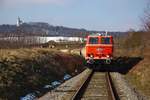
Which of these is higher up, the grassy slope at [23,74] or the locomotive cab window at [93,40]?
the locomotive cab window at [93,40]

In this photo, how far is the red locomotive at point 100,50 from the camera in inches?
1359

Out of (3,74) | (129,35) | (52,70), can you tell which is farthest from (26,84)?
(129,35)

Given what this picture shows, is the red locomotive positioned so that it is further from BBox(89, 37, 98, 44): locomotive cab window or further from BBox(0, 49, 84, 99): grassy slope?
BBox(0, 49, 84, 99): grassy slope

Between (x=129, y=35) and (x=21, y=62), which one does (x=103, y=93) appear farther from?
(x=129, y=35)

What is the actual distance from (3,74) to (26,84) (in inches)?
64.4

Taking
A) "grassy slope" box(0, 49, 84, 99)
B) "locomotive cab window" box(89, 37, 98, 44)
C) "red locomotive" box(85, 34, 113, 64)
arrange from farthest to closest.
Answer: "locomotive cab window" box(89, 37, 98, 44) → "red locomotive" box(85, 34, 113, 64) → "grassy slope" box(0, 49, 84, 99)

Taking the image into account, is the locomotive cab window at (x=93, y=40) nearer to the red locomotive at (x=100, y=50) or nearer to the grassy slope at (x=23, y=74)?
the red locomotive at (x=100, y=50)

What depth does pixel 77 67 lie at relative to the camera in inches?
1548

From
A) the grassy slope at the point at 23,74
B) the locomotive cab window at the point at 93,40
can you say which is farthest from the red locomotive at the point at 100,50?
the grassy slope at the point at 23,74

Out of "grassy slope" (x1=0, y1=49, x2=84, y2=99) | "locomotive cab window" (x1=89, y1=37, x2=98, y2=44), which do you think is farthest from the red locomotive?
"grassy slope" (x1=0, y1=49, x2=84, y2=99)

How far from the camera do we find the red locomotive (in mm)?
34531

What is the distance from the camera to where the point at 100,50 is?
3462cm

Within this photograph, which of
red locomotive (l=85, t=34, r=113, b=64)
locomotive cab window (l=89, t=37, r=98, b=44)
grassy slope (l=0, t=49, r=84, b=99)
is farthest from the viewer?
locomotive cab window (l=89, t=37, r=98, b=44)

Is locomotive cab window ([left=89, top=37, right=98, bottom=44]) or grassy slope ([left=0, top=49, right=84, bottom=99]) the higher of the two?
locomotive cab window ([left=89, top=37, right=98, bottom=44])
